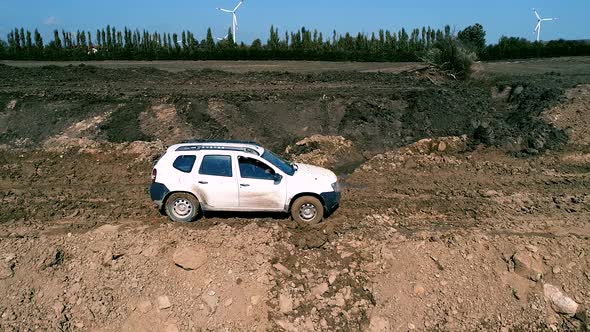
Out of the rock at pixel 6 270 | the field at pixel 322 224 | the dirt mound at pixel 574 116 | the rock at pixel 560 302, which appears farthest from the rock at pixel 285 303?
the dirt mound at pixel 574 116

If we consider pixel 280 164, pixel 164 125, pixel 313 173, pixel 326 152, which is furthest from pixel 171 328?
pixel 164 125

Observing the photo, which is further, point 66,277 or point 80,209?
point 80,209

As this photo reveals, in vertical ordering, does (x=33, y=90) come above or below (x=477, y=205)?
above

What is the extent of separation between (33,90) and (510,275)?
65.8 feet

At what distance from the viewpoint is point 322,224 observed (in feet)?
35.7

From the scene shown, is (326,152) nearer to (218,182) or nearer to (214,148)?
(214,148)

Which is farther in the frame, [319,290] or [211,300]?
[319,290]

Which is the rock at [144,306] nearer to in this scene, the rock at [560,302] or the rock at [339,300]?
the rock at [339,300]

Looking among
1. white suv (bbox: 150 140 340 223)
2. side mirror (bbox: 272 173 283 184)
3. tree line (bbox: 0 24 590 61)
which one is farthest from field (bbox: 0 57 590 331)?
tree line (bbox: 0 24 590 61)

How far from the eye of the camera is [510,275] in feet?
30.5

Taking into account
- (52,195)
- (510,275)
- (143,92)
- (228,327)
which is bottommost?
(228,327)

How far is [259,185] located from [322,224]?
1.67m

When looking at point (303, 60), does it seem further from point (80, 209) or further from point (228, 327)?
point (228, 327)

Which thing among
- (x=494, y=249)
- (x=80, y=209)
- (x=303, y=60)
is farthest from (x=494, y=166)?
(x=303, y=60)
